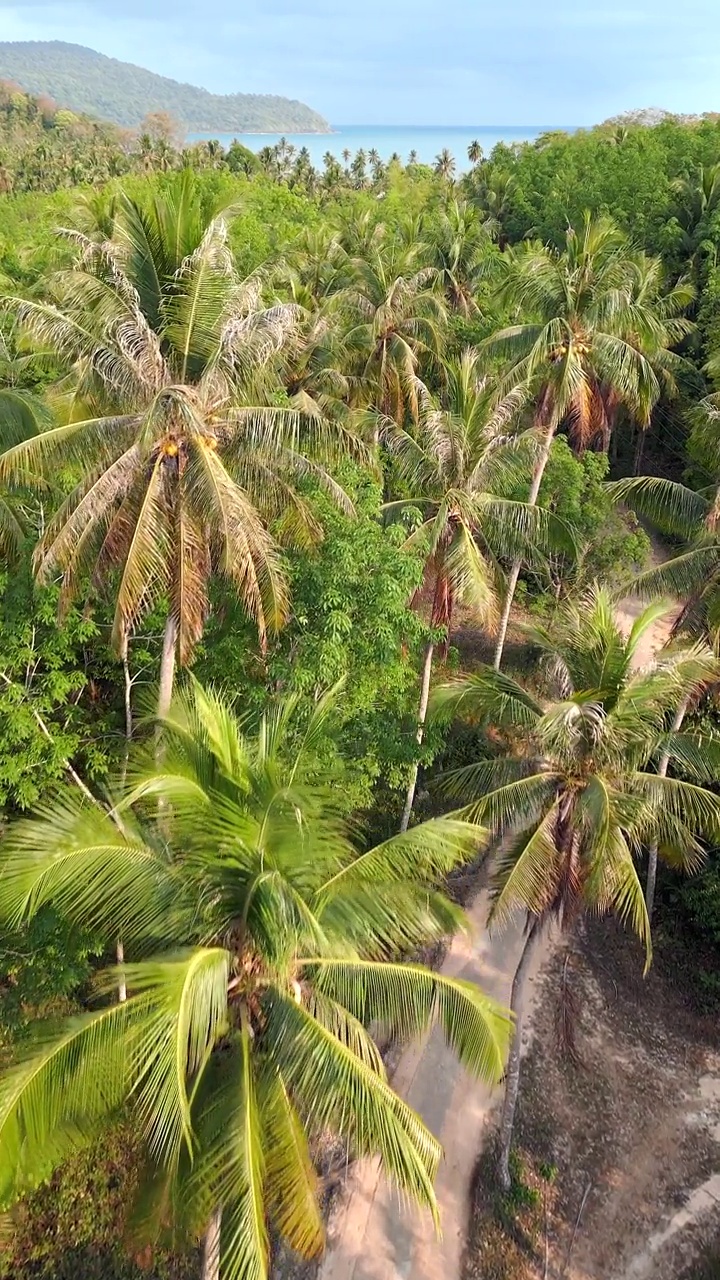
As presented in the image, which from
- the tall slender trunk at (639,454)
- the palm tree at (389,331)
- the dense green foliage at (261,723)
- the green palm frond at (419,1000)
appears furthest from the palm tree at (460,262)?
the green palm frond at (419,1000)

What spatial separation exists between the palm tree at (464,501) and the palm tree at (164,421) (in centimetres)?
416

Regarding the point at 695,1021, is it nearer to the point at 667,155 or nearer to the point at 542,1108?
the point at 542,1108

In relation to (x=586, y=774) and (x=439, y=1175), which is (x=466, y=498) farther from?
(x=439, y=1175)

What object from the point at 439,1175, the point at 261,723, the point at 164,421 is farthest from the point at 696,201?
the point at 439,1175

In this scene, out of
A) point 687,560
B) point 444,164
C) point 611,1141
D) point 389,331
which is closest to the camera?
point 611,1141

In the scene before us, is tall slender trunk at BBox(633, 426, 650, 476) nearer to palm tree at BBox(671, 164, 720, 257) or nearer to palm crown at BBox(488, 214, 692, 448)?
palm tree at BBox(671, 164, 720, 257)

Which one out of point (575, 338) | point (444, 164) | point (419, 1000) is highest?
point (444, 164)

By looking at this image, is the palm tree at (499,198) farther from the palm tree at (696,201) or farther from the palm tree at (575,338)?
the palm tree at (575,338)

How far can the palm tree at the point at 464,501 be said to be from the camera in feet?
43.3

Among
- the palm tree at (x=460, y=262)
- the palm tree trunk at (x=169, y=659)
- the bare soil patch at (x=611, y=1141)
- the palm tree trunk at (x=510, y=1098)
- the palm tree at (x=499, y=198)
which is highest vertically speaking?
the palm tree at (x=499, y=198)

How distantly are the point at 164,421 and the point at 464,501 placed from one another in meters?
5.94

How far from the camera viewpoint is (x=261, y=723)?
760 centimetres

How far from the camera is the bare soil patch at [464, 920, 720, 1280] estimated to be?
35.1 feet

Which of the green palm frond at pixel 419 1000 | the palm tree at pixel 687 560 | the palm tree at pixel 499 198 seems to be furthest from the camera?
the palm tree at pixel 499 198
